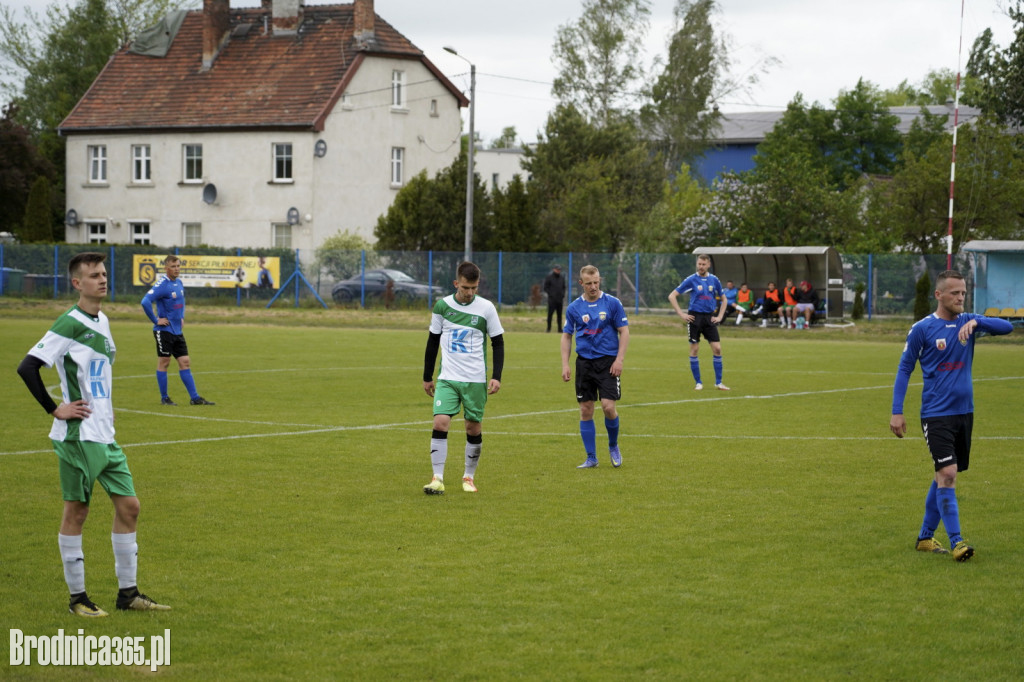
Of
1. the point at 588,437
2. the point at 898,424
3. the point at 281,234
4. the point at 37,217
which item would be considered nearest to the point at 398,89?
the point at 281,234

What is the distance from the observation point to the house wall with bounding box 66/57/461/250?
176 ft

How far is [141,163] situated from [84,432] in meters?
52.5

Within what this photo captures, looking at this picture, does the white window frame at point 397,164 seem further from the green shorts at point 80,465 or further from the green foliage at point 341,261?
the green shorts at point 80,465

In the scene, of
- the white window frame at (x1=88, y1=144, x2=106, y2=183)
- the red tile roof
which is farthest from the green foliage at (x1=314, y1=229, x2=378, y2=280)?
the white window frame at (x1=88, y1=144, x2=106, y2=183)

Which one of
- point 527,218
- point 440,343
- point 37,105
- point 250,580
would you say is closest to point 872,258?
point 527,218

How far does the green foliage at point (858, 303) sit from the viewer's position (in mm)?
42375

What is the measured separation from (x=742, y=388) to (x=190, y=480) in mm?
11967

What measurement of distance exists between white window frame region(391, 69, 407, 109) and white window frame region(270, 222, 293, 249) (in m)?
7.66

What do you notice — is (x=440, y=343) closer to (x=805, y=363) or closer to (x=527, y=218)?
(x=805, y=363)

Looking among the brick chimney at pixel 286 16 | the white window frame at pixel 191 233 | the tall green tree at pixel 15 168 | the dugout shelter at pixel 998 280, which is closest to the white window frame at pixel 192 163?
the white window frame at pixel 191 233

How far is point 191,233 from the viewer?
185 feet

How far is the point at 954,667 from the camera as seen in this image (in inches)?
245

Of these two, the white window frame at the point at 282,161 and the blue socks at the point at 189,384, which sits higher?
the white window frame at the point at 282,161

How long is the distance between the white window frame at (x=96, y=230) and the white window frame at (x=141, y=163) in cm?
302
